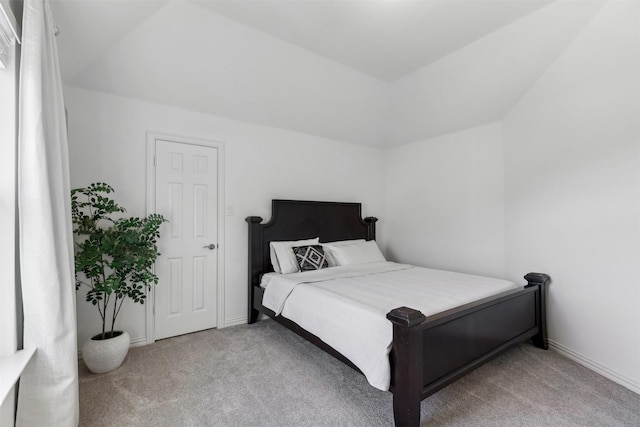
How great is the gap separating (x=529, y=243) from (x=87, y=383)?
390 centimetres

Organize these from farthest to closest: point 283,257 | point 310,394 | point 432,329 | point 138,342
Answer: point 283,257 → point 138,342 → point 310,394 → point 432,329

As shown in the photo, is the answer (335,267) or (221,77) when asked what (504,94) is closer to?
(335,267)

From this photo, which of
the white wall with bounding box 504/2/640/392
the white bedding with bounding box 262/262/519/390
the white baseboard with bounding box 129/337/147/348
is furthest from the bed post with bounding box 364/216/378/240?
the white baseboard with bounding box 129/337/147/348

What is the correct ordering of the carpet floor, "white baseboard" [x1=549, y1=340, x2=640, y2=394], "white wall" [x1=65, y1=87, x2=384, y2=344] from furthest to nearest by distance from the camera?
1. "white wall" [x1=65, y1=87, x2=384, y2=344]
2. "white baseboard" [x1=549, y1=340, x2=640, y2=394]
3. the carpet floor

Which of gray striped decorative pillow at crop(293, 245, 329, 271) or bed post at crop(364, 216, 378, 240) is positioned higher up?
bed post at crop(364, 216, 378, 240)

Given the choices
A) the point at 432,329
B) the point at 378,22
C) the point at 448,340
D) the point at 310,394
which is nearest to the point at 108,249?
the point at 310,394

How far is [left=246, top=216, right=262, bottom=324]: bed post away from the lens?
329 cm

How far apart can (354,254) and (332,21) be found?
7.89 feet

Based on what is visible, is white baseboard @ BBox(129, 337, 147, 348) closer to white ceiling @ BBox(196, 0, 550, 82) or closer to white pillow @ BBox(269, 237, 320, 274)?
white pillow @ BBox(269, 237, 320, 274)

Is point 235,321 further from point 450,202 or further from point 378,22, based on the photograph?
point 378,22

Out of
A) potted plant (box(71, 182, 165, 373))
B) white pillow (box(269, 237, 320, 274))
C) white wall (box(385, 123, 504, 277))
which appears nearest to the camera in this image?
potted plant (box(71, 182, 165, 373))

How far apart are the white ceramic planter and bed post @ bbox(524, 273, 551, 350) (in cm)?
344

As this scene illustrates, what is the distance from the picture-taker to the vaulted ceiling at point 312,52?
2.23 metres

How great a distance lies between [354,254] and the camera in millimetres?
3600
